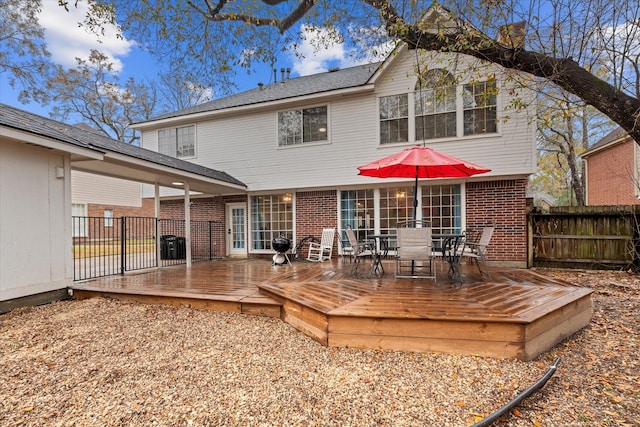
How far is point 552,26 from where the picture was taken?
15.4 ft

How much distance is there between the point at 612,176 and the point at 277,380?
1808 centimetres

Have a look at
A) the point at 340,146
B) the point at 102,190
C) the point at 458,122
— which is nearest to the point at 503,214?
the point at 458,122

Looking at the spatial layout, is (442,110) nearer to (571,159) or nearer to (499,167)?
(499,167)

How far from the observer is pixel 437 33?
500 centimetres

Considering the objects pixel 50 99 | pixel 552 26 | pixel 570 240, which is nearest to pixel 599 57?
pixel 552 26

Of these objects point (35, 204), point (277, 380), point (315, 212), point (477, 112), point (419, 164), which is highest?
point (477, 112)

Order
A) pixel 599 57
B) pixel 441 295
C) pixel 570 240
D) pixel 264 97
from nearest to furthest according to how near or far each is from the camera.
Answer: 1. pixel 441 295
2. pixel 599 57
3. pixel 570 240
4. pixel 264 97

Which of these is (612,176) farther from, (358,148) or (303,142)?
(303,142)

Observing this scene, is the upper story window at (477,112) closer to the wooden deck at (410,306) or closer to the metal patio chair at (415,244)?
the wooden deck at (410,306)

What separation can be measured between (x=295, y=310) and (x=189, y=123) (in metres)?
9.41

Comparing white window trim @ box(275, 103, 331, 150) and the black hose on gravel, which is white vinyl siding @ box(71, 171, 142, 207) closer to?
white window trim @ box(275, 103, 331, 150)

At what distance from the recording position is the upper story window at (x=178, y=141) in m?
11.2

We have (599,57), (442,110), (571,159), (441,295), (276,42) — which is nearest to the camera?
(441,295)

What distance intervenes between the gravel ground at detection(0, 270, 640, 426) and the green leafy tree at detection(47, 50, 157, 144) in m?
19.0
